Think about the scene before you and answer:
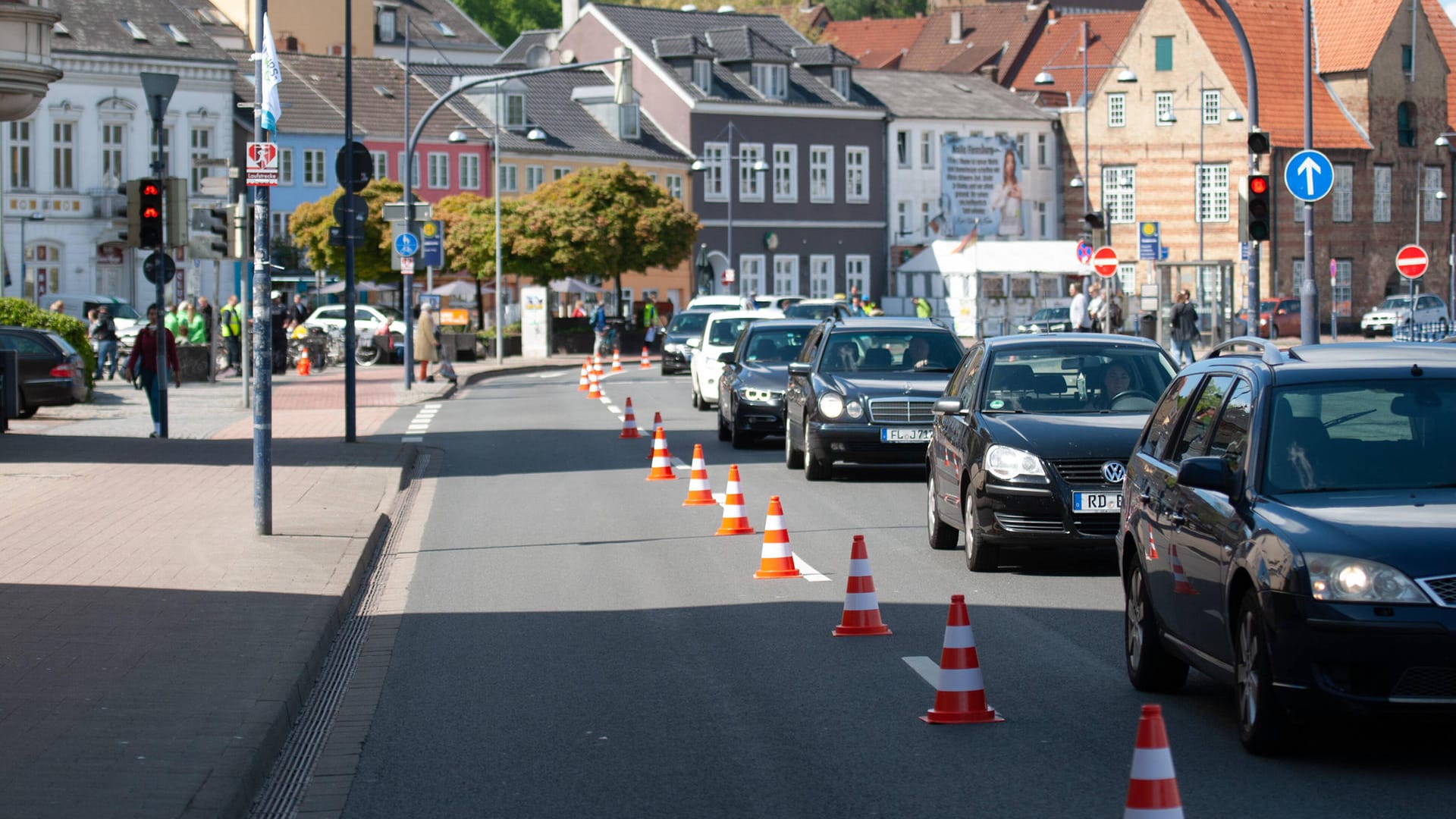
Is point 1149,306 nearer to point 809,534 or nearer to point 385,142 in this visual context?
point 385,142

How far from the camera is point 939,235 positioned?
3568 inches

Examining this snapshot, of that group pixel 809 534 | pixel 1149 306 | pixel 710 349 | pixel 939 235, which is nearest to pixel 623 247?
pixel 1149 306

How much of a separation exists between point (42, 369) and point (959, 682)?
25638 millimetres

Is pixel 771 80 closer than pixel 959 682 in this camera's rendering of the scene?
No

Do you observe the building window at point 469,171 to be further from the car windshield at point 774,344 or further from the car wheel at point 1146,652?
the car wheel at point 1146,652

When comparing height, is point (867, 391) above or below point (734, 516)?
above

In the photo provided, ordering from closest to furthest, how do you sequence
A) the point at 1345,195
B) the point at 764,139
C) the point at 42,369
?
the point at 42,369, the point at 1345,195, the point at 764,139

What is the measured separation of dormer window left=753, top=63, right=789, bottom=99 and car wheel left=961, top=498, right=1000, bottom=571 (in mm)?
75281

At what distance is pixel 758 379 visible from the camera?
2392 cm

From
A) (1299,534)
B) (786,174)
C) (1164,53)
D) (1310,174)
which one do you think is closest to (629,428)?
(1310,174)

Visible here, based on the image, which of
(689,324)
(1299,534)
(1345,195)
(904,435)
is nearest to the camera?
(1299,534)

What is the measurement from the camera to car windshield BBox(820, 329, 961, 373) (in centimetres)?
1991

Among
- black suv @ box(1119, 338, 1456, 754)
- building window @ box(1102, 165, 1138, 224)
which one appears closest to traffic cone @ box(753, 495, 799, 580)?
black suv @ box(1119, 338, 1456, 754)

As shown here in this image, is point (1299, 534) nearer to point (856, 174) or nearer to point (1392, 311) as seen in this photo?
point (1392, 311)
